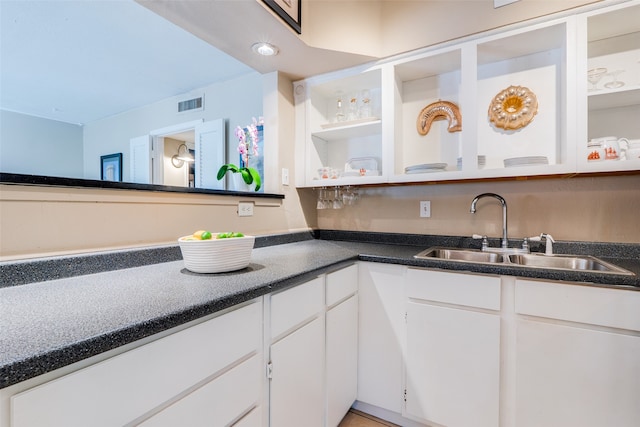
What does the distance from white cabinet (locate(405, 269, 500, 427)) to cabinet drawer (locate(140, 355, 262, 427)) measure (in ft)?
2.69

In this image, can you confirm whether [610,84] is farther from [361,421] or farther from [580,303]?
[361,421]

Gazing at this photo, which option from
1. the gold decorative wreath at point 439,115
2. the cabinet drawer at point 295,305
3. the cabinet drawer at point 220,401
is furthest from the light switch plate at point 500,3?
the cabinet drawer at point 220,401

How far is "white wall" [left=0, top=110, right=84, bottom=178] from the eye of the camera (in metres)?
4.67

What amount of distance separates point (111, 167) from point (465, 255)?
511 centimetres

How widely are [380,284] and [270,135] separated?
3.99 ft

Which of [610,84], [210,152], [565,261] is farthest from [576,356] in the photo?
[210,152]

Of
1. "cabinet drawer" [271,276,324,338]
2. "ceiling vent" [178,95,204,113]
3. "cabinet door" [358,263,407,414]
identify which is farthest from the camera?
"ceiling vent" [178,95,204,113]

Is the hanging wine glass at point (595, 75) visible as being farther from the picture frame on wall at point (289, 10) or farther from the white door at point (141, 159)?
the white door at point (141, 159)

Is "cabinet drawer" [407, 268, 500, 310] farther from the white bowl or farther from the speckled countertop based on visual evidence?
the white bowl

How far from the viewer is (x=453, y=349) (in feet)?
4.44

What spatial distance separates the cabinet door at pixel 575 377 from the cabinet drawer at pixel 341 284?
0.73m

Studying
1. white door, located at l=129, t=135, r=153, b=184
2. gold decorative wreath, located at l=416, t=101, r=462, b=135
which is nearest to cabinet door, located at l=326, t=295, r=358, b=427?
gold decorative wreath, located at l=416, t=101, r=462, b=135

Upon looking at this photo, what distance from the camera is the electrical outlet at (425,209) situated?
197 centimetres

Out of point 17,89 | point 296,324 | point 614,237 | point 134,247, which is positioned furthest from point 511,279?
point 17,89
